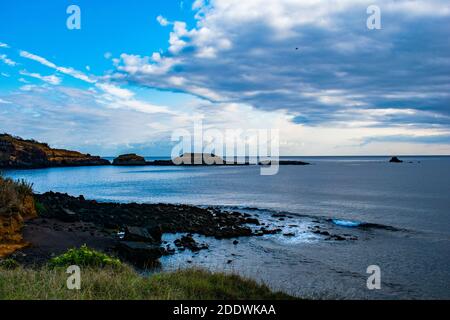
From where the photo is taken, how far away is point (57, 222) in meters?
27.4

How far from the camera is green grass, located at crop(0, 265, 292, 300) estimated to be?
8.76 metres

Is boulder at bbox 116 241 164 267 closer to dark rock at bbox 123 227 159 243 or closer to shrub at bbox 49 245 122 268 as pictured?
dark rock at bbox 123 227 159 243

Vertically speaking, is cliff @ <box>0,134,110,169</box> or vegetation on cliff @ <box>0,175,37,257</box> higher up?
cliff @ <box>0,134,110,169</box>

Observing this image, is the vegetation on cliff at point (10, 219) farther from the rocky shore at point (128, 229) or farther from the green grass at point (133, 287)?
the green grass at point (133, 287)

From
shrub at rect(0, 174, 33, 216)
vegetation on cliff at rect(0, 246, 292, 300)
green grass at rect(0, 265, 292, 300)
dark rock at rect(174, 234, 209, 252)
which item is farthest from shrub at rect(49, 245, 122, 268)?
dark rock at rect(174, 234, 209, 252)

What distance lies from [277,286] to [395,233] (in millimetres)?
17292

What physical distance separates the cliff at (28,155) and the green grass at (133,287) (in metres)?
144

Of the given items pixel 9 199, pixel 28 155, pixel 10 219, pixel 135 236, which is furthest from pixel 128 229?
pixel 28 155

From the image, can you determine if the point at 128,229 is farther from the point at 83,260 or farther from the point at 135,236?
the point at 83,260

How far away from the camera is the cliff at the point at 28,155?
13675cm

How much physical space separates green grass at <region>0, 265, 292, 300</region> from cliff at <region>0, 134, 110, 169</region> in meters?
144

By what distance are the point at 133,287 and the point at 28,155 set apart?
156 m

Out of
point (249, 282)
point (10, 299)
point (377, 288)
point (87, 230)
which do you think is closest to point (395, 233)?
point (377, 288)
